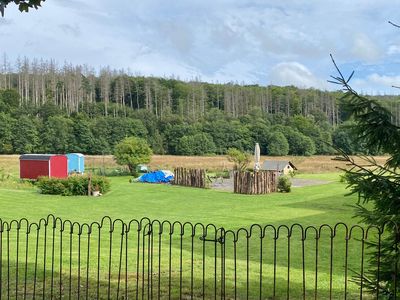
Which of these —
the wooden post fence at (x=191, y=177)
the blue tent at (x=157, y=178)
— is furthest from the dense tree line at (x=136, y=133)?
the wooden post fence at (x=191, y=177)

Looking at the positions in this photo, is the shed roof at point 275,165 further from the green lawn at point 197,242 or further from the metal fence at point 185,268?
the metal fence at point 185,268

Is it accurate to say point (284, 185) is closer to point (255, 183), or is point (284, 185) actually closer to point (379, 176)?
point (255, 183)

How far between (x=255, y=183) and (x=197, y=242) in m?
17.7

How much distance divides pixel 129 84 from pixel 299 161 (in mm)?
66025

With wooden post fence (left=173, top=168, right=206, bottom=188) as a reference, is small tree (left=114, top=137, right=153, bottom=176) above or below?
above

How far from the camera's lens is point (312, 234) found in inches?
585

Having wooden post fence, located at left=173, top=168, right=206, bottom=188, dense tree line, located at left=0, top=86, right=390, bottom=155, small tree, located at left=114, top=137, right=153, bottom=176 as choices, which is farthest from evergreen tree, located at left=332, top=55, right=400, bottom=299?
dense tree line, located at left=0, top=86, right=390, bottom=155

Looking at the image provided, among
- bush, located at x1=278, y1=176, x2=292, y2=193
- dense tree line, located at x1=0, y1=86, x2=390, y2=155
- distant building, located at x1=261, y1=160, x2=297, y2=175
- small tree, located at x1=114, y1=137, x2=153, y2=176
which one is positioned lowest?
bush, located at x1=278, y1=176, x2=292, y2=193

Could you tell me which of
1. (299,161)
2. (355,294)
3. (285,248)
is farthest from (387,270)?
(299,161)

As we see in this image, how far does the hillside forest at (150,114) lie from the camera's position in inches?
3145

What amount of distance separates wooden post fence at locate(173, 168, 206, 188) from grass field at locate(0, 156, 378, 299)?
203cm

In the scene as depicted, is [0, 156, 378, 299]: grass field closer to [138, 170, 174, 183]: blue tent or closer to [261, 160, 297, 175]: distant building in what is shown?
[138, 170, 174, 183]: blue tent

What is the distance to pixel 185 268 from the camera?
939cm

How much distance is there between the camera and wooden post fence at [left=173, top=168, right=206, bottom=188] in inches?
1344
